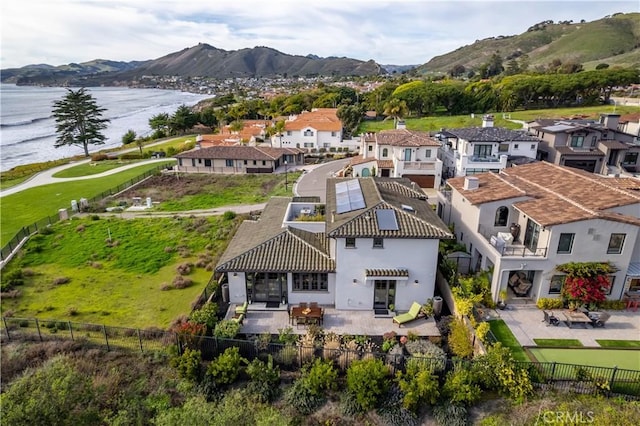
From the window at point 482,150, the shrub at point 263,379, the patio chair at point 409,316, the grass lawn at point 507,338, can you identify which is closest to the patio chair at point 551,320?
the grass lawn at point 507,338

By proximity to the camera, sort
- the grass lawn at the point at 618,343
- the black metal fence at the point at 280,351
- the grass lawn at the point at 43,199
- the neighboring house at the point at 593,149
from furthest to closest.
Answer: the neighboring house at the point at 593,149
the grass lawn at the point at 43,199
the grass lawn at the point at 618,343
the black metal fence at the point at 280,351

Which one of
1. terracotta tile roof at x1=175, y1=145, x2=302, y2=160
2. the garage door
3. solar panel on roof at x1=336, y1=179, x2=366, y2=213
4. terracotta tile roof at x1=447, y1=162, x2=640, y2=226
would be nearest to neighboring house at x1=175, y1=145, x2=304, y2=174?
terracotta tile roof at x1=175, y1=145, x2=302, y2=160

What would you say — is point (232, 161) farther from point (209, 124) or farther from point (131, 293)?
point (209, 124)

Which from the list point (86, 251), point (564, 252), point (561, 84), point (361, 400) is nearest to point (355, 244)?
point (361, 400)

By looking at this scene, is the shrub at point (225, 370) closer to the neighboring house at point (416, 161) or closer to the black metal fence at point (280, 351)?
the black metal fence at point (280, 351)

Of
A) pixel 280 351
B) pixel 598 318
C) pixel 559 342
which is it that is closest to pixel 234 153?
pixel 280 351

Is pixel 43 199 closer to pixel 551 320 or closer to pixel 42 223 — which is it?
pixel 42 223
